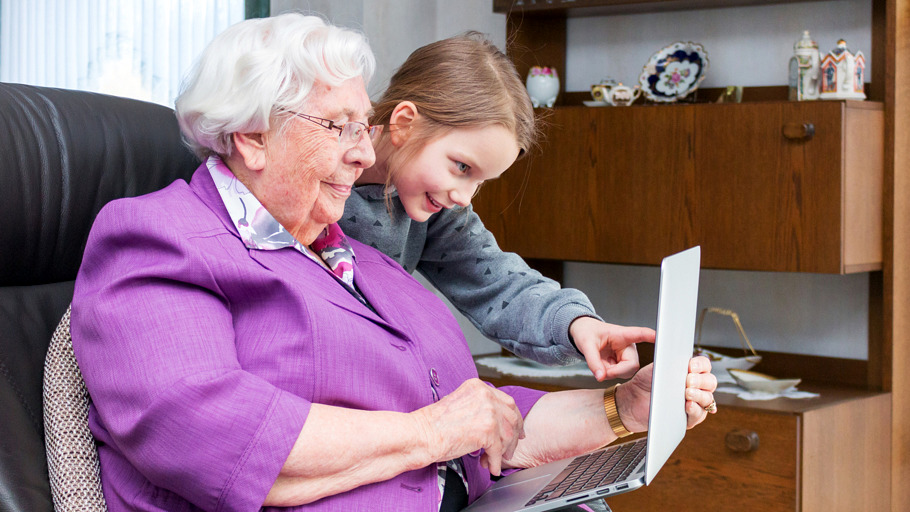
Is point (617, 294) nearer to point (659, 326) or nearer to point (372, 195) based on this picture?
point (372, 195)

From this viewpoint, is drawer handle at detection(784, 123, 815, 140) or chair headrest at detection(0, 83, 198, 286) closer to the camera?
chair headrest at detection(0, 83, 198, 286)

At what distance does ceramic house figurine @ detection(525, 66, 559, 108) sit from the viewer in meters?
2.91

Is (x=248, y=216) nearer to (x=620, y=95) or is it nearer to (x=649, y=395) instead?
(x=649, y=395)

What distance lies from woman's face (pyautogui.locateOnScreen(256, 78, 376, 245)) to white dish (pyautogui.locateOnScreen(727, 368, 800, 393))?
1.60 m

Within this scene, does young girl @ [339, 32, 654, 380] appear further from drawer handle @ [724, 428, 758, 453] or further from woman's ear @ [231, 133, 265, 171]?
drawer handle @ [724, 428, 758, 453]

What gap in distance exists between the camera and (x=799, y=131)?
7.79 ft

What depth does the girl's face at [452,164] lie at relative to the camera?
1.45 m

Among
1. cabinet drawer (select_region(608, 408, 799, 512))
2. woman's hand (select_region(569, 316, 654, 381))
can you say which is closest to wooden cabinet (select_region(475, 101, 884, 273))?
cabinet drawer (select_region(608, 408, 799, 512))

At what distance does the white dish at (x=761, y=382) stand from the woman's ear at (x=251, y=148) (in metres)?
1.72

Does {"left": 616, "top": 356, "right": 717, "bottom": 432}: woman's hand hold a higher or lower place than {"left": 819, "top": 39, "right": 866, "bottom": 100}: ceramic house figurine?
lower

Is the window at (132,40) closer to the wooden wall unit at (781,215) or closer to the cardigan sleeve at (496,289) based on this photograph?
the wooden wall unit at (781,215)

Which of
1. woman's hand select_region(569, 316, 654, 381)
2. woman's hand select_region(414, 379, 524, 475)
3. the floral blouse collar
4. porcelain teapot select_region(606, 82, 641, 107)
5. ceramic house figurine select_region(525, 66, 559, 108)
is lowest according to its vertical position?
woman's hand select_region(414, 379, 524, 475)

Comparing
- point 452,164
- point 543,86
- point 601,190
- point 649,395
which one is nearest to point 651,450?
point 649,395

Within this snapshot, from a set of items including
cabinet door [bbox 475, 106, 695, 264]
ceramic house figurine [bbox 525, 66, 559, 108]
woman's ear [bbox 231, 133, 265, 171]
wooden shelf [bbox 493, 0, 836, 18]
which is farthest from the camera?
ceramic house figurine [bbox 525, 66, 559, 108]
